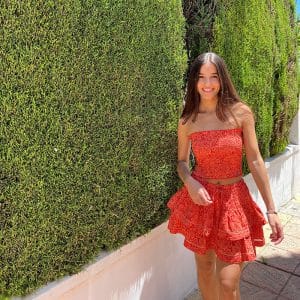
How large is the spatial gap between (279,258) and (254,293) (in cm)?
84

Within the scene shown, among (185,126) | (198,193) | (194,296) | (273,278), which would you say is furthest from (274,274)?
(185,126)

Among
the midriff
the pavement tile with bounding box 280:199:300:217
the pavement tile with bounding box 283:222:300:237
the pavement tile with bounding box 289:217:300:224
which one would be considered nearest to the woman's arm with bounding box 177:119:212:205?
the midriff

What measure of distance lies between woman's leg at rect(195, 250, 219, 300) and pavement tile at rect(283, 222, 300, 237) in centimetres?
257

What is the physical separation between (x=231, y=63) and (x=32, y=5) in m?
2.31

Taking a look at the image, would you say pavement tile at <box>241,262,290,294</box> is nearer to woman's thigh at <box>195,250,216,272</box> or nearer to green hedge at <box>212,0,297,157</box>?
woman's thigh at <box>195,250,216,272</box>

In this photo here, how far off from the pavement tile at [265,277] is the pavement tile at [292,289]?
45 millimetres

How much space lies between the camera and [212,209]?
7.80 feet

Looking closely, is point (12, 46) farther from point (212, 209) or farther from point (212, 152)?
point (212, 209)

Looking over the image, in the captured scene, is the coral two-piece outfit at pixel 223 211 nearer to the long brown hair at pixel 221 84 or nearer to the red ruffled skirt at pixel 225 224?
the red ruffled skirt at pixel 225 224

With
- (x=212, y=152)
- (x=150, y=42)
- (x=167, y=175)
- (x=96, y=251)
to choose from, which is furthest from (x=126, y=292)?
(x=150, y=42)

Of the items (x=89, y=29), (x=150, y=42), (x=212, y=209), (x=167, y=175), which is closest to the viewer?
(x=89, y=29)

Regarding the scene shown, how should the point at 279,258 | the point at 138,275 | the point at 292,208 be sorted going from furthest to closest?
the point at 292,208, the point at 279,258, the point at 138,275

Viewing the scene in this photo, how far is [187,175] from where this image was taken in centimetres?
255

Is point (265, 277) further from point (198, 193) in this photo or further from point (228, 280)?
point (198, 193)
